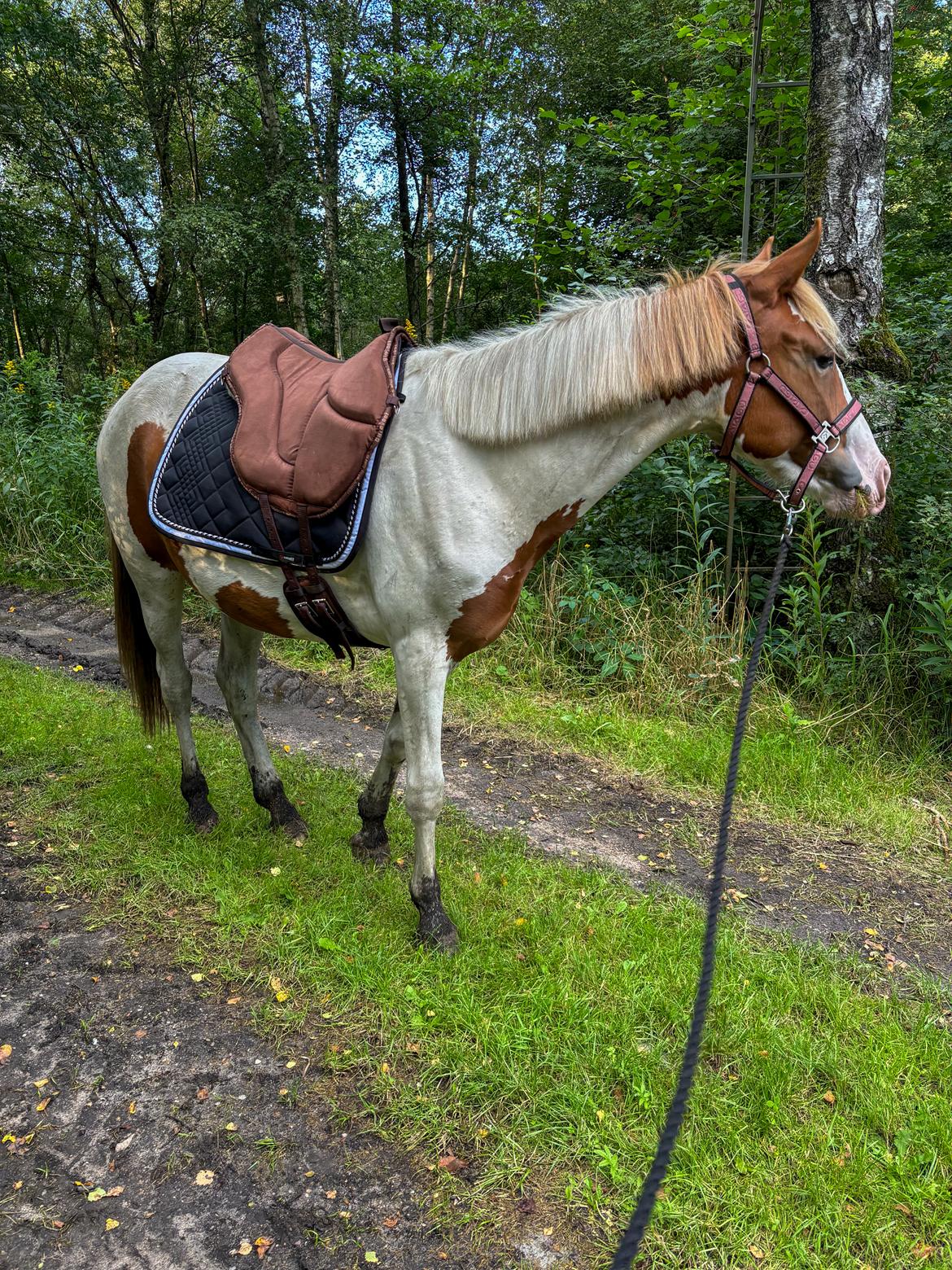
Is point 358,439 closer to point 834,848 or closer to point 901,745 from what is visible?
point 834,848

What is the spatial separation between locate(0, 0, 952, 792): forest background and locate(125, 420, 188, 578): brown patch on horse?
1.70 metres

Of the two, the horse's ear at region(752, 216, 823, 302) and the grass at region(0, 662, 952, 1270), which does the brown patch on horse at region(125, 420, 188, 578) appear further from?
the horse's ear at region(752, 216, 823, 302)

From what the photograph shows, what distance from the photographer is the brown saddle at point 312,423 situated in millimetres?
2277

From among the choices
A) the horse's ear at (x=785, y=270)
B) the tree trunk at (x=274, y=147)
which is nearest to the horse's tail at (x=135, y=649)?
the horse's ear at (x=785, y=270)

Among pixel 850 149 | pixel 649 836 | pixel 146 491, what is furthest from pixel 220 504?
pixel 850 149

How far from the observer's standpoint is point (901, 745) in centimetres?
415

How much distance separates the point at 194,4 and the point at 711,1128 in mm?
17670

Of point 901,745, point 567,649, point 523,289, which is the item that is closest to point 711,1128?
point 901,745

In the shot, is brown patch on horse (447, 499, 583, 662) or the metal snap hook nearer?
the metal snap hook

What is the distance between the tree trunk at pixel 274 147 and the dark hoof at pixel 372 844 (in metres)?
11.5

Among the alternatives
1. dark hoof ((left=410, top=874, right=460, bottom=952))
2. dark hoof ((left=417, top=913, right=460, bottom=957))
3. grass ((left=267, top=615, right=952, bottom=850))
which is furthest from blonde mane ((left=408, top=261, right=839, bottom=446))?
grass ((left=267, top=615, right=952, bottom=850))

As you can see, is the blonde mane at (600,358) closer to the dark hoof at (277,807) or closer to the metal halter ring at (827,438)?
the metal halter ring at (827,438)

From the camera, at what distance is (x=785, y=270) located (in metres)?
1.92

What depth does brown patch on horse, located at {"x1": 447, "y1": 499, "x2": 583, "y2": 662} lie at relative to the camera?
2238mm
